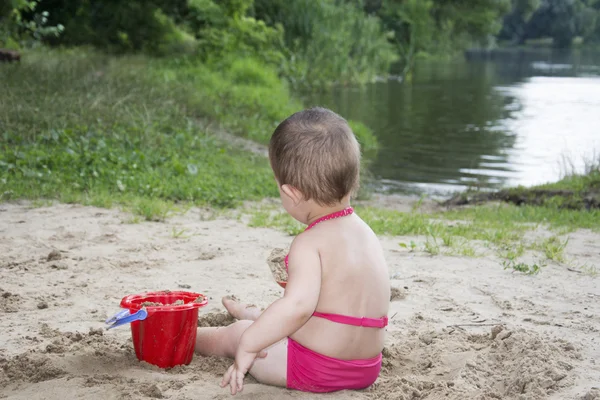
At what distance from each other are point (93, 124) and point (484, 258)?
557cm

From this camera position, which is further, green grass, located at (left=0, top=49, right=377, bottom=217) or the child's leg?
green grass, located at (left=0, top=49, right=377, bottom=217)

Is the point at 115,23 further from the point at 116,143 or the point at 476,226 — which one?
the point at 476,226

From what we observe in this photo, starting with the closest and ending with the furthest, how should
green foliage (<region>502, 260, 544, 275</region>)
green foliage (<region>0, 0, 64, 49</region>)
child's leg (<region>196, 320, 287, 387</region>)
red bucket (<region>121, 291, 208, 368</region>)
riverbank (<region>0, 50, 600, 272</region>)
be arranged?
child's leg (<region>196, 320, 287, 387</region>) < red bucket (<region>121, 291, 208, 368</region>) < green foliage (<region>502, 260, 544, 275</region>) < riverbank (<region>0, 50, 600, 272</region>) < green foliage (<region>0, 0, 64, 49</region>)

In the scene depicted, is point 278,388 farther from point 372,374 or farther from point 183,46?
point 183,46

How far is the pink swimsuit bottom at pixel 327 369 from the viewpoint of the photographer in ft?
9.34

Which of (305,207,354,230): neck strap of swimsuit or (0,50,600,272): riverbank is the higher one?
(305,207,354,230): neck strap of swimsuit

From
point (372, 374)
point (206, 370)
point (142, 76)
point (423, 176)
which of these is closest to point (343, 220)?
point (372, 374)

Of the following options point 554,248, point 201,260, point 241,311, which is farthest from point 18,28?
point 241,311

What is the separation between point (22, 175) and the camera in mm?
7098

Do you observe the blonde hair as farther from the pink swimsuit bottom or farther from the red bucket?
the red bucket

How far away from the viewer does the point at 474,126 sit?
54.3 feet

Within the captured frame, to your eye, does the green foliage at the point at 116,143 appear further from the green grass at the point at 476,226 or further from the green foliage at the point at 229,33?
the green foliage at the point at 229,33

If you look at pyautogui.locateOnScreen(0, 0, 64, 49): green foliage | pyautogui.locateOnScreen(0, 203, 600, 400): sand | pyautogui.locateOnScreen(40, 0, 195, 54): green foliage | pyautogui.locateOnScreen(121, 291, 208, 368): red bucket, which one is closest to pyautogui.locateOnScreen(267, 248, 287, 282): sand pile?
pyautogui.locateOnScreen(0, 203, 600, 400): sand

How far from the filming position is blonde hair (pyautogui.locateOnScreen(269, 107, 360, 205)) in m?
2.80
